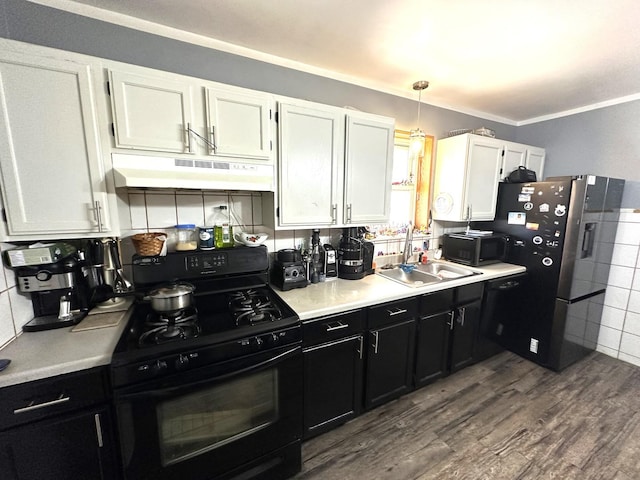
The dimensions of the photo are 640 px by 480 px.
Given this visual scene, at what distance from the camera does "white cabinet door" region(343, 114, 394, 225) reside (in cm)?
190

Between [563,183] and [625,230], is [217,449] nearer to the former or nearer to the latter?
[563,183]

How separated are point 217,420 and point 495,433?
184 cm

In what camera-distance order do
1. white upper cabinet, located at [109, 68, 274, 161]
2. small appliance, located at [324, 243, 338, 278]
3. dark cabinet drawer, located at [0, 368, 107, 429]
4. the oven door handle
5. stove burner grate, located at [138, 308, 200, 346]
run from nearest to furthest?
1. dark cabinet drawer, located at [0, 368, 107, 429]
2. the oven door handle
3. stove burner grate, located at [138, 308, 200, 346]
4. white upper cabinet, located at [109, 68, 274, 161]
5. small appliance, located at [324, 243, 338, 278]

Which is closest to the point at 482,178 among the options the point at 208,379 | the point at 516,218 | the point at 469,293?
the point at 516,218

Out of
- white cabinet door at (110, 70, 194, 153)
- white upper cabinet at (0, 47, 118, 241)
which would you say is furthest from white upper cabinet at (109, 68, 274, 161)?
white upper cabinet at (0, 47, 118, 241)

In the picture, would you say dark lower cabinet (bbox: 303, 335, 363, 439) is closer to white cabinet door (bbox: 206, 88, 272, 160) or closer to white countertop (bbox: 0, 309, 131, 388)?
white countertop (bbox: 0, 309, 131, 388)

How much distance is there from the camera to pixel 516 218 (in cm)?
258

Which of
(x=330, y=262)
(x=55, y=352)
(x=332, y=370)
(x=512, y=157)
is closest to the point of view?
(x=55, y=352)

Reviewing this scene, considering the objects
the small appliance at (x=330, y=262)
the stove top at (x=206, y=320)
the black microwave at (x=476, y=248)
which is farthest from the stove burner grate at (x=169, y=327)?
the black microwave at (x=476, y=248)

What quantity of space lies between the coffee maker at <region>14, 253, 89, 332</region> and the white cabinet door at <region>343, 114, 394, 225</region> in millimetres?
1643

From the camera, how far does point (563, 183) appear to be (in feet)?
7.24

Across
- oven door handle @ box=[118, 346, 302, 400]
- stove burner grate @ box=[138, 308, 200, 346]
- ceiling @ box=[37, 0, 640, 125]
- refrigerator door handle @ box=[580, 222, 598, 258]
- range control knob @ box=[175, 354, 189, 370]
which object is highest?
ceiling @ box=[37, 0, 640, 125]

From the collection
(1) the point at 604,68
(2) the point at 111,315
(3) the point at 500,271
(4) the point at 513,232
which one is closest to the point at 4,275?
(2) the point at 111,315

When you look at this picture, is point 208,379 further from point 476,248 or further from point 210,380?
point 476,248
